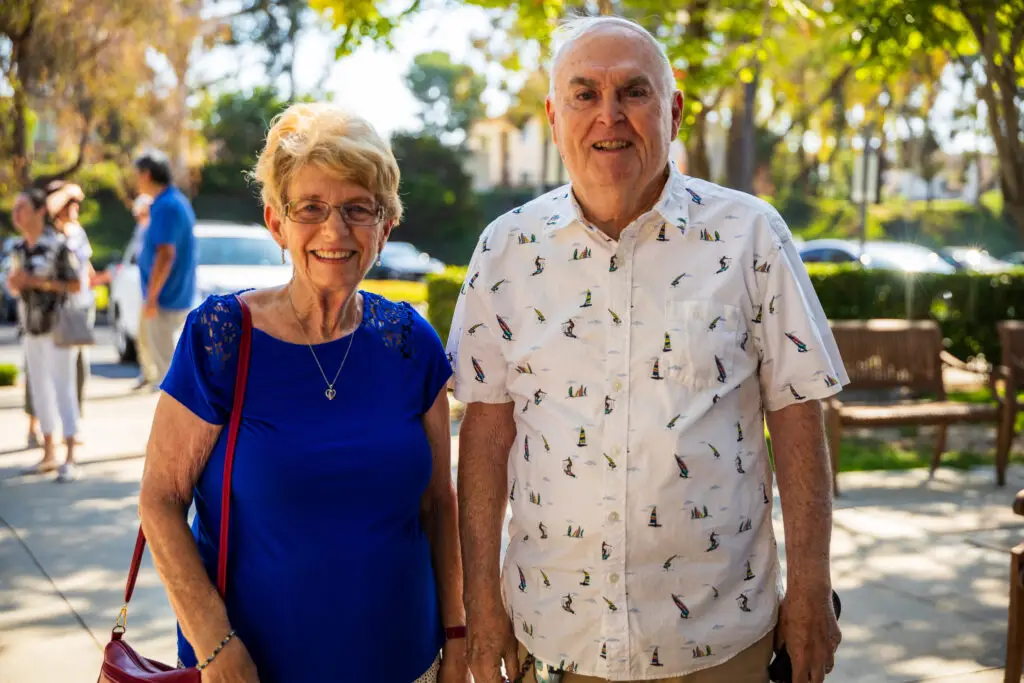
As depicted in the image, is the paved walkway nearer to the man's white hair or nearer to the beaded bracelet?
the beaded bracelet

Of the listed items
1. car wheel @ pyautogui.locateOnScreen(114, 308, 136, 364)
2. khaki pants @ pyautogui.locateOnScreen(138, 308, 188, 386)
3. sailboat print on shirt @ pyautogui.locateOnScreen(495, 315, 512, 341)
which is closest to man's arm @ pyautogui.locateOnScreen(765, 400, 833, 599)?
sailboat print on shirt @ pyautogui.locateOnScreen(495, 315, 512, 341)

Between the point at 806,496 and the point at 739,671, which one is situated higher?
the point at 806,496

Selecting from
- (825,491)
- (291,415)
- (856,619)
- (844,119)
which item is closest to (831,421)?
(856,619)

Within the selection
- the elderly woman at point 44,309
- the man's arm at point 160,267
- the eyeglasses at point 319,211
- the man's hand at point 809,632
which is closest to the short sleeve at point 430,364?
the eyeglasses at point 319,211

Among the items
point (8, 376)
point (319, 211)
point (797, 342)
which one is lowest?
point (8, 376)

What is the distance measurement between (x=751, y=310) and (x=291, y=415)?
41.4 inches

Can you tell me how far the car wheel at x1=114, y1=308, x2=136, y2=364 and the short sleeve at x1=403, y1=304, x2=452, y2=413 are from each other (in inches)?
508

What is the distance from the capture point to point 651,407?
2.34 m

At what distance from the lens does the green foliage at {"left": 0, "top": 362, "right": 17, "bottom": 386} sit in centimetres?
1269

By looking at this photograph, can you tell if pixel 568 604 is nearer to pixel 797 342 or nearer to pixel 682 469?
pixel 682 469

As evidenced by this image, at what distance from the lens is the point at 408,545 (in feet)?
8.29

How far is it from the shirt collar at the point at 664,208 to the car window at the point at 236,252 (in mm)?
10825

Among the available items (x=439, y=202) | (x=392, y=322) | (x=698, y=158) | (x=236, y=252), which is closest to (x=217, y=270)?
(x=236, y=252)

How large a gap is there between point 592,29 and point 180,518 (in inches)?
56.7
